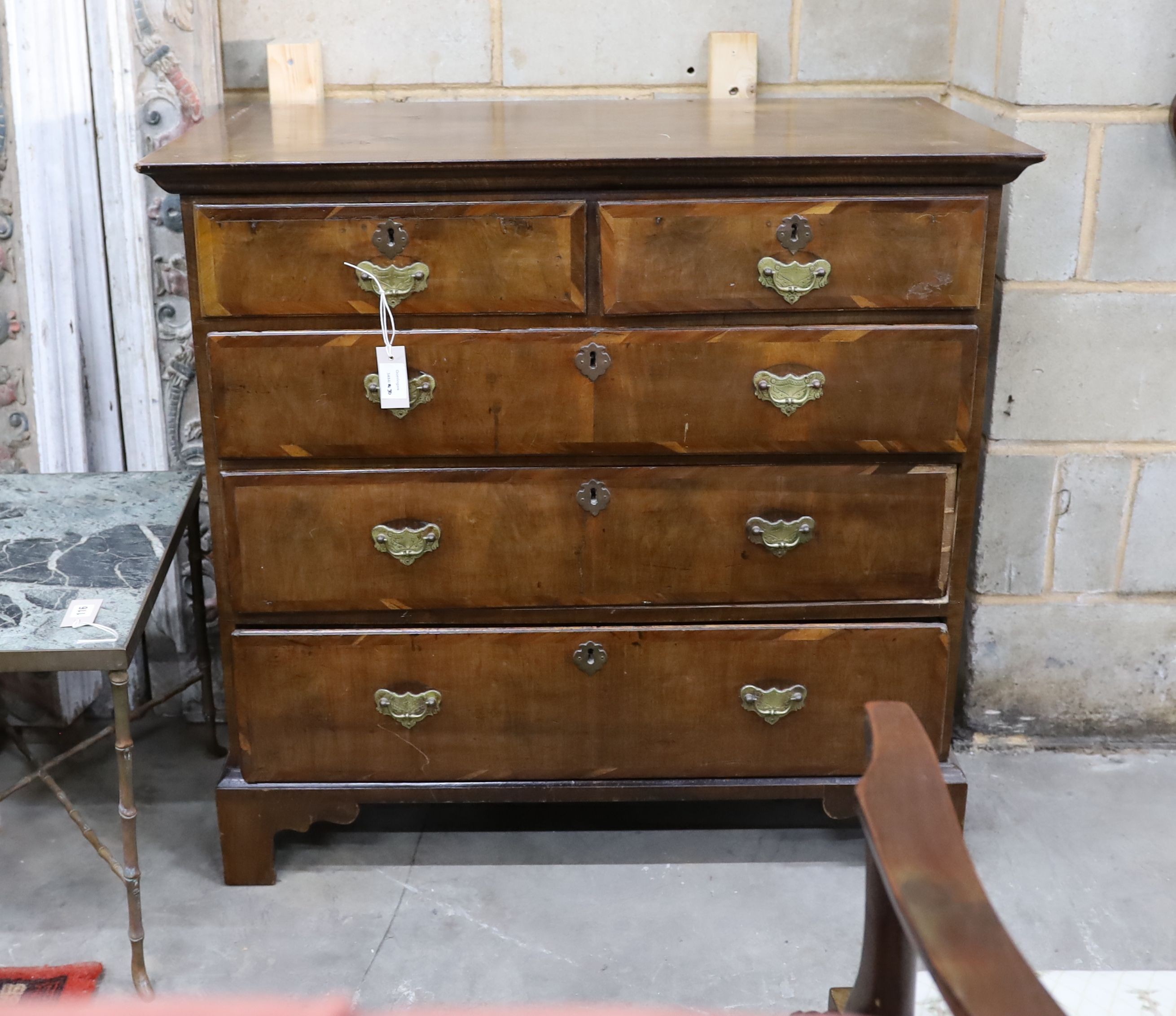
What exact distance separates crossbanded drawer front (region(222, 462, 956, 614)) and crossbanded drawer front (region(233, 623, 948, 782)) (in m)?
0.07

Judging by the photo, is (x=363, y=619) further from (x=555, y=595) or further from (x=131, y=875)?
(x=131, y=875)

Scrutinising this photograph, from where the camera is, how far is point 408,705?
226 centimetres

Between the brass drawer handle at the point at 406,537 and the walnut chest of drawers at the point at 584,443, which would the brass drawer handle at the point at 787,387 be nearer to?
the walnut chest of drawers at the point at 584,443

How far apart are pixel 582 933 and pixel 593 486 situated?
2.45 feet

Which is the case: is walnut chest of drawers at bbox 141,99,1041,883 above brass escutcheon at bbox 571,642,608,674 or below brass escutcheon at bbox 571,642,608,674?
above

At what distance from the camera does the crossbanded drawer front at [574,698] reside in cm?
224

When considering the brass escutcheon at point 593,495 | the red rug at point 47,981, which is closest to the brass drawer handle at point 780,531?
the brass escutcheon at point 593,495

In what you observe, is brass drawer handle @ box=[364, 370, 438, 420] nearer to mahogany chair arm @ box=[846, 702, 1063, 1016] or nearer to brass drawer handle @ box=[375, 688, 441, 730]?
brass drawer handle @ box=[375, 688, 441, 730]

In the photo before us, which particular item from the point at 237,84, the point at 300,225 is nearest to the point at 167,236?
the point at 237,84

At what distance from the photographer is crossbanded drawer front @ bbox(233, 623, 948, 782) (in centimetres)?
224

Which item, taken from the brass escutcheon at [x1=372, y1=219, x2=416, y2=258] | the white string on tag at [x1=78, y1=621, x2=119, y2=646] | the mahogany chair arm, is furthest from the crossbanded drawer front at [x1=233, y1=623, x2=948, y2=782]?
the mahogany chair arm

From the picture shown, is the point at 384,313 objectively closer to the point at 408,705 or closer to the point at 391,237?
the point at 391,237

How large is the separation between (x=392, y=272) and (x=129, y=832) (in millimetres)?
951

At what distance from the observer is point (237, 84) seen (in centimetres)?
262
